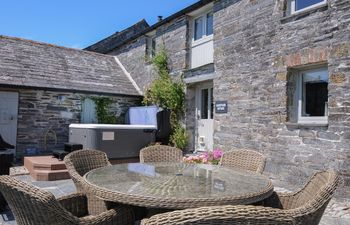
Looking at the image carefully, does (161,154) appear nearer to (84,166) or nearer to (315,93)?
(84,166)

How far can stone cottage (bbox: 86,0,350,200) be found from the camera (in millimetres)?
5762

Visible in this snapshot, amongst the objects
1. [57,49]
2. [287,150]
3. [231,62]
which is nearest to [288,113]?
[287,150]

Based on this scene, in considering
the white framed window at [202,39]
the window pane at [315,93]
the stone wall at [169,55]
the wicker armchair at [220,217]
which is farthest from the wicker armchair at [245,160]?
the stone wall at [169,55]

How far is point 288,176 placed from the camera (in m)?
6.60

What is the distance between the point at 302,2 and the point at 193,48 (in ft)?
13.8

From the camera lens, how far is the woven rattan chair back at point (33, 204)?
1.74 metres

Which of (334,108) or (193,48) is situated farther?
(193,48)

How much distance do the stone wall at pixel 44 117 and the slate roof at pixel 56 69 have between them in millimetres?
374

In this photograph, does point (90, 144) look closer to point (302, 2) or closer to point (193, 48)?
point (193, 48)

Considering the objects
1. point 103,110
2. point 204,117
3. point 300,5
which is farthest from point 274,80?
point 103,110

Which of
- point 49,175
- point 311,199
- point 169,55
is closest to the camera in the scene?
point 311,199

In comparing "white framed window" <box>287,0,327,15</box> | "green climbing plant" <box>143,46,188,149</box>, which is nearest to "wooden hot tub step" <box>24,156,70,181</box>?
"green climbing plant" <box>143,46,188,149</box>

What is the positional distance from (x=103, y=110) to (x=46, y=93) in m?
2.15

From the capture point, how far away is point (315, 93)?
6.43 m
